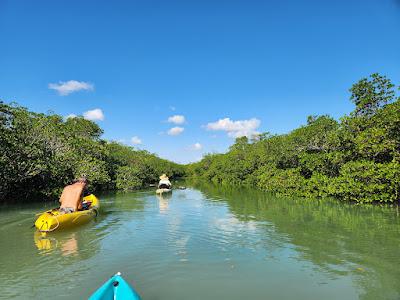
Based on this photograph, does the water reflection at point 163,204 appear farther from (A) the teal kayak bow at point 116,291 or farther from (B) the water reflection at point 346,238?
(A) the teal kayak bow at point 116,291

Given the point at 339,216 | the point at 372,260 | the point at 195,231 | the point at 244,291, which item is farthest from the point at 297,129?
the point at 244,291

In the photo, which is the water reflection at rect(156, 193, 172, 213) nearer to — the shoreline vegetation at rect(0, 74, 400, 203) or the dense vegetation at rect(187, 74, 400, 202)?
the shoreline vegetation at rect(0, 74, 400, 203)

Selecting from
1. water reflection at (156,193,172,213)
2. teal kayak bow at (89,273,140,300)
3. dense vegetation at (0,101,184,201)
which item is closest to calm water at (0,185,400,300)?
teal kayak bow at (89,273,140,300)

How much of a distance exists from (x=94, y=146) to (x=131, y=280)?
90.5ft

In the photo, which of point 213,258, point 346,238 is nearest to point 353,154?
point 346,238

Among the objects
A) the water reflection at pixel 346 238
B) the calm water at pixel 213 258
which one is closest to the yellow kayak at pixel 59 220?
the calm water at pixel 213 258

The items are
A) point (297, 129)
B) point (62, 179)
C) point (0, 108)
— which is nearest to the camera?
point (0, 108)

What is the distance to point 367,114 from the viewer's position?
68.3 ft

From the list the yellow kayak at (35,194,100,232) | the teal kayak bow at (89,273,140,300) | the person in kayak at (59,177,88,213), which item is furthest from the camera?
the person in kayak at (59,177,88,213)

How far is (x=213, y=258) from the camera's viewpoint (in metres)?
8.62

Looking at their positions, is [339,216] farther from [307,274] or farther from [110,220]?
[110,220]

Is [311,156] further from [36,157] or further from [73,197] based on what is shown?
[36,157]

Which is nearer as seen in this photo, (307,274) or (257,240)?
(307,274)

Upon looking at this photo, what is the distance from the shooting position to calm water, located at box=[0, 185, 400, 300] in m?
6.55
